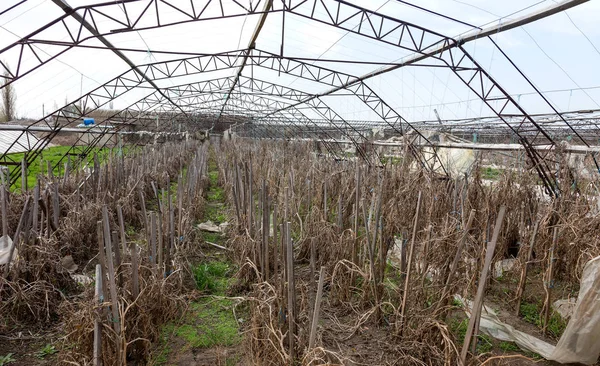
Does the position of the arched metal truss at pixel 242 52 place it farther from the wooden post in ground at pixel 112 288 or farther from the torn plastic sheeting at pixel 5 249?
the wooden post in ground at pixel 112 288

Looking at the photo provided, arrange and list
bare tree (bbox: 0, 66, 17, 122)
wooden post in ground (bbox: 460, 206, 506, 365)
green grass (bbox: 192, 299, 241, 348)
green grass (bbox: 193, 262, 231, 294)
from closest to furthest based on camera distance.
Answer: wooden post in ground (bbox: 460, 206, 506, 365) → green grass (bbox: 192, 299, 241, 348) → green grass (bbox: 193, 262, 231, 294) → bare tree (bbox: 0, 66, 17, 122)

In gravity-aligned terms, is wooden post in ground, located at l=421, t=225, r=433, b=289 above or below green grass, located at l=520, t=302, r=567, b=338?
above

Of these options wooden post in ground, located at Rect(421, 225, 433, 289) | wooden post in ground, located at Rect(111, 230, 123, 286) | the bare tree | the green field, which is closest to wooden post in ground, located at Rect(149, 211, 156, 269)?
wooden post in ground, located at Rect(111, 230, 123, 286)

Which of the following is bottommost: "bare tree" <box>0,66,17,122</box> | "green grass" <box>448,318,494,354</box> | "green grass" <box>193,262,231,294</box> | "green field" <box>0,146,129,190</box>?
"green grass" <box>193,262,231,294</box>

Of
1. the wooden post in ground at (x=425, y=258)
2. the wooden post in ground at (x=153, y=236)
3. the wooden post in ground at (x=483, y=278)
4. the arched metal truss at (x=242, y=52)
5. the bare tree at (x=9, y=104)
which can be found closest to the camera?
the wooden post in ground at (x=483, y=278)

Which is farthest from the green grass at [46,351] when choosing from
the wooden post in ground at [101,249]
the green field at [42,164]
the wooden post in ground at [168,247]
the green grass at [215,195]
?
the green grass at [215,195]

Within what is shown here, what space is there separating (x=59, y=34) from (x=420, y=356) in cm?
1008

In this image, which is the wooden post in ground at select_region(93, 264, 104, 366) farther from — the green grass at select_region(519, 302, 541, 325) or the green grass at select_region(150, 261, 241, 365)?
the green grass at select_region(519, 302, 541, 325)

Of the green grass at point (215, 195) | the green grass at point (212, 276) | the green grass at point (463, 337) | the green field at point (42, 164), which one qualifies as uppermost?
the green field at point (42, 164)

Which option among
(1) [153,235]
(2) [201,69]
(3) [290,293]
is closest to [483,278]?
(3) [290,293]

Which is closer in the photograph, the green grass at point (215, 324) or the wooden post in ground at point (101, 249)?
the wooden post in ground at point (101, 249)

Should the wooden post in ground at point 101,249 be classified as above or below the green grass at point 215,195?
above

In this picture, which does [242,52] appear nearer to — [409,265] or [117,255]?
[117,255]

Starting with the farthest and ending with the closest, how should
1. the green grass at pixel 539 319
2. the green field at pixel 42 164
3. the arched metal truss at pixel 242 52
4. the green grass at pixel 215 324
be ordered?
the green field at pixel 42 164 < the arched metal truss at pixel 242 52 < the green grass at pixel 539 319 < the green grass at pixel 215 324
